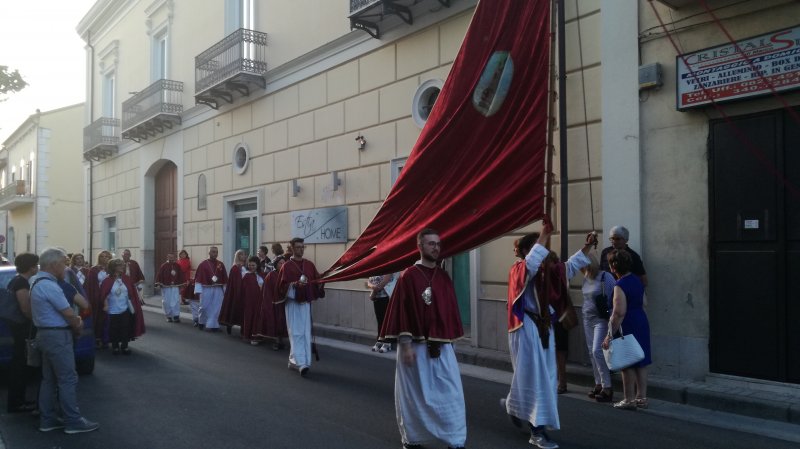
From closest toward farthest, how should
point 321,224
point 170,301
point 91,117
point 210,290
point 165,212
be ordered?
1. point 321,224
2. point 210,290
3. point 170,301
4. point 165,212
5. point 91,117

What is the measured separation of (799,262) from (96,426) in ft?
23.1

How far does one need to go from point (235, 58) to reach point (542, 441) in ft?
44.9

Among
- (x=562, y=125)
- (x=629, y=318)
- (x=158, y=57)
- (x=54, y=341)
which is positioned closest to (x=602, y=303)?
(x=629, y=318)

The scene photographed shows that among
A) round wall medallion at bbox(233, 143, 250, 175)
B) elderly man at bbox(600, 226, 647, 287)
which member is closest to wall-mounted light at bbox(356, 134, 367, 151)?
round wall medallion at bbox(233, 143, 250, 175)

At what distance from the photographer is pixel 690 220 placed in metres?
7.53

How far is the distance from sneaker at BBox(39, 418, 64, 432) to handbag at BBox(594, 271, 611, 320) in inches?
213

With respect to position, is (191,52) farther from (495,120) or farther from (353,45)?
(495,120)

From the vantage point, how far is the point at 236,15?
1795cm

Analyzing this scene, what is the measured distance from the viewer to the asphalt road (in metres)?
5.60

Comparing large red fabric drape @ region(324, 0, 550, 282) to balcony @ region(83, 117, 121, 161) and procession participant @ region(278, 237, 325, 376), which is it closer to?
procession participant @ region(278, 237, 325, 376)

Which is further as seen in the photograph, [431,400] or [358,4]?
[358,4]

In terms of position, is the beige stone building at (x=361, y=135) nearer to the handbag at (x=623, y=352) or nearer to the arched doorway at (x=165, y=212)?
the arched doorway at (x=165, y=212)

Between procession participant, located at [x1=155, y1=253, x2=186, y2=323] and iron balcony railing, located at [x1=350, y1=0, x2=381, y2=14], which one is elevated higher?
iron balcony railing, located at [x1=350, y1=0, x2=381, y2=14]

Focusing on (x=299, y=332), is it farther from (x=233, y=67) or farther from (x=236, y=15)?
(x=236, y=15)
